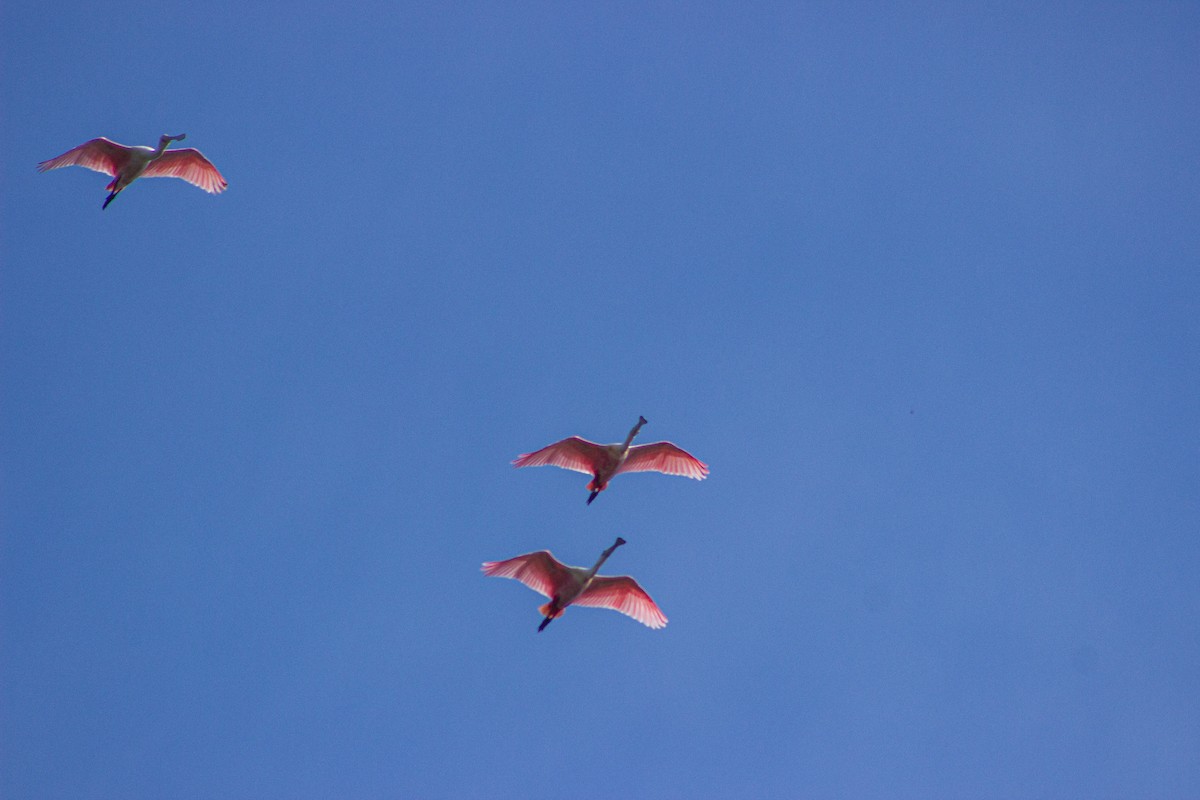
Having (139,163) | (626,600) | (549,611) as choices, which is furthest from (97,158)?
(626,600)

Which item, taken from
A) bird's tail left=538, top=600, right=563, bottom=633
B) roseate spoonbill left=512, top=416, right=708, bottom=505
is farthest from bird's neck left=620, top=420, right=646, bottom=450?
bird's tail left=538, top=600, right=563, bottom=633

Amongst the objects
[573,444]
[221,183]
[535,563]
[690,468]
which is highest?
[221,183]

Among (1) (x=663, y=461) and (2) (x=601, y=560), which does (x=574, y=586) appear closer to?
(2) (x=601, y=560)

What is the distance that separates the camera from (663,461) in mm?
20469

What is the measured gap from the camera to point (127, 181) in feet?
69.2

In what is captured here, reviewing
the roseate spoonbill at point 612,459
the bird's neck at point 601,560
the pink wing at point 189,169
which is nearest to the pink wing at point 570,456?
the roseate spoonbill at point 612,459

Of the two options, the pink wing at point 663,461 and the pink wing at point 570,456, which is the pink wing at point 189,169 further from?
the pink wing at point 663,461

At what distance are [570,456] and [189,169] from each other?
1002cm

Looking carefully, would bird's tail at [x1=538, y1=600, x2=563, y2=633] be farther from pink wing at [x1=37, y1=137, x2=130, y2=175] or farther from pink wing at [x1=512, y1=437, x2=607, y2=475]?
pink wing at [x1=37, y1=137, x2=130, y2=175]

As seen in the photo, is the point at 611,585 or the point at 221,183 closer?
the point at 611,585

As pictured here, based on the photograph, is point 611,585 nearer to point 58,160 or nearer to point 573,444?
point 573,444

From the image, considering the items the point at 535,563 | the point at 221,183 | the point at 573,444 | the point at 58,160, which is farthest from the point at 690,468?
the point at 58,160

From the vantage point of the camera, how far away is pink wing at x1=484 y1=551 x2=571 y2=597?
17875mm

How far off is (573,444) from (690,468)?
8.98ft
